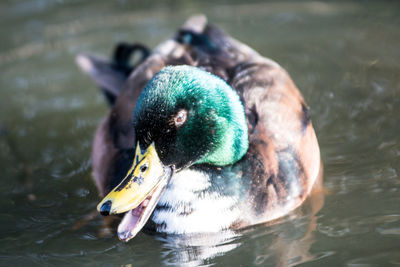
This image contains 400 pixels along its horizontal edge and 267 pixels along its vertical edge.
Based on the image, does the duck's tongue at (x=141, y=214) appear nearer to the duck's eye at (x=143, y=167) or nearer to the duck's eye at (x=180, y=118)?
the duck's eye at (x=143, y=167)

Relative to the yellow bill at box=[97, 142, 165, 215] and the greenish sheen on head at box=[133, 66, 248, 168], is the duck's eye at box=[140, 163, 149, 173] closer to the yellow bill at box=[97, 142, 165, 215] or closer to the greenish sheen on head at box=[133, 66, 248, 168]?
the yellow bill at box=[97, 142, 165, 215]

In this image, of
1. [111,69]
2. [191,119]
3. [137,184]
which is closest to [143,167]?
[137,184]

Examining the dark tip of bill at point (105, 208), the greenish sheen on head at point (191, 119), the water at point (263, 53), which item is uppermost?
the greenish sheen on head at point (191, 119)

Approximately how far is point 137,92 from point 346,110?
6.95ft

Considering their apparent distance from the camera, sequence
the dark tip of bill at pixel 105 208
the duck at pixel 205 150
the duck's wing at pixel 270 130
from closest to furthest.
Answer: the dark tip of bill at pixel 105 208
the duck at pixel 205 150
the duck's wing at pixel 270 130

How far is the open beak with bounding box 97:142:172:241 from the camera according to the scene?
3.35 metres

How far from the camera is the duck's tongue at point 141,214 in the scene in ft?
11.5

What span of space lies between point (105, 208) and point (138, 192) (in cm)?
21

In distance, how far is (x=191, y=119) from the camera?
3564 mm

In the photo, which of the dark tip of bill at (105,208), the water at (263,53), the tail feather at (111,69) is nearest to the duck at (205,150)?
the dark tip of bill at (105,208)

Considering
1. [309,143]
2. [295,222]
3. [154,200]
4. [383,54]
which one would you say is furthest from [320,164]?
[383,54]

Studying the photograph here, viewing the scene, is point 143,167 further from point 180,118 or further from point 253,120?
point 253,120

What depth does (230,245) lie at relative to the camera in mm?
3641

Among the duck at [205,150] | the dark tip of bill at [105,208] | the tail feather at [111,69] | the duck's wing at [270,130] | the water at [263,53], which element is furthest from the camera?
the tail feather at [111,69]
